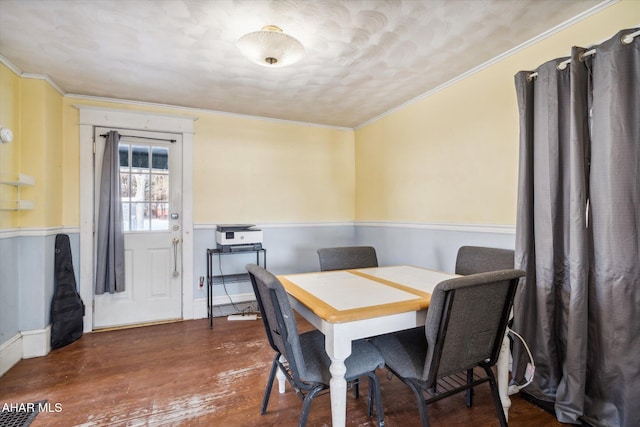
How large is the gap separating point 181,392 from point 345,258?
1446 millimetres

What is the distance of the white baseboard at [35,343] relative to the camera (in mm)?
2449

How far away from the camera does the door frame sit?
296cm

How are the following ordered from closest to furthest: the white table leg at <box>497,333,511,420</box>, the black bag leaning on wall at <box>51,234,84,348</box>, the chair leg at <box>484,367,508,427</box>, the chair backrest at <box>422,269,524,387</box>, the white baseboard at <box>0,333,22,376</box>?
1. the chair backrest at <box>422,269,524,387</box>
2. the chair leg at <box>484,367,508,427</box>
3. the white table leg at <box>497,333,511,420</box>
4. the white baseboard at <box>0,333,22,376</box>
5. the black bag leaning on wall at <box>51,234,84,348</box>

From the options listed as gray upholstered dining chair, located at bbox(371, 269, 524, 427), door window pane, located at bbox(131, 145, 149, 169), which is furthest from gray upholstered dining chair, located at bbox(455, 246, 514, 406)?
door window pane, located at bbox(131, 145, 149, 169)

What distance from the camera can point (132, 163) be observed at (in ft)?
10.3

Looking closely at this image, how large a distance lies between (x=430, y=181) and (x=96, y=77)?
3.10 meters

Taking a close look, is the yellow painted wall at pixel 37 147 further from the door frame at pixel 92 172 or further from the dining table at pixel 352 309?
the dining table at pixel 352 309

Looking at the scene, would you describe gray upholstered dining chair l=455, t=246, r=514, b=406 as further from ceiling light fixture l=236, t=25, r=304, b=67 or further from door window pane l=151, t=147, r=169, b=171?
door window pane l=151, t=147, r=169, b=171

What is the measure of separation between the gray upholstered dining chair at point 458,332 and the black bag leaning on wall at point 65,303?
2.82 m

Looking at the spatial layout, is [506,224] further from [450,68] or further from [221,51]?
[221,51]

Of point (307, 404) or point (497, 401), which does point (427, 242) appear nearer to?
point (497, 401)

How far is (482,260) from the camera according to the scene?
86.4 inches

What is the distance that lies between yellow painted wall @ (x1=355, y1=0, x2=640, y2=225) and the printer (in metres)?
1.49

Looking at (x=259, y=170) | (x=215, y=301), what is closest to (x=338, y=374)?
(x=215, y=301)
